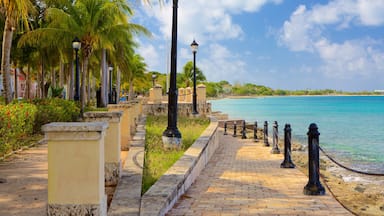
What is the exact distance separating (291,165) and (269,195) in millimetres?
3912

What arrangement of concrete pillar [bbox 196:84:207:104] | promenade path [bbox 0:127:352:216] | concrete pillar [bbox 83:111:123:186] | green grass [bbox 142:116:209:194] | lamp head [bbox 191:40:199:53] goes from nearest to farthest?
promenade path [bbox 0:127:352:216], concrete pillar [bbox 83:111:123:186], green grass [bbox 142:116:209:194], lamp head [bbox 191:40:199:53], concrete pillar [bbox 196:84:207:104]

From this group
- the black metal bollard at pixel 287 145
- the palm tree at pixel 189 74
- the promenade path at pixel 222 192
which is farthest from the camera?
the palm tree at pixel 189 74

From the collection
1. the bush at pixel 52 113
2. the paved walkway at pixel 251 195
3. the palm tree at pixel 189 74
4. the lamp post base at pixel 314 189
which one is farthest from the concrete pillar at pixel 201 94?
the palm tree at pixel 189 74

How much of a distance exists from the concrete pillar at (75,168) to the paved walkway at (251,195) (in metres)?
1.78

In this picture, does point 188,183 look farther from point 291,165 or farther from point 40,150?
point 40,150

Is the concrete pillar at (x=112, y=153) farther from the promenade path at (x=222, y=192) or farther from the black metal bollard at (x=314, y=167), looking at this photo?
the black metal bollard at (x=314, y=167)

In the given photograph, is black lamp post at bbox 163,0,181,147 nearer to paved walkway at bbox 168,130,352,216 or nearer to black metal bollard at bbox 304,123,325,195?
paved walkway at bbox 168,130,352,216

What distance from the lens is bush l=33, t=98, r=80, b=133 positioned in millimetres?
14227

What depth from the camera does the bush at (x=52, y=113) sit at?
1423cm

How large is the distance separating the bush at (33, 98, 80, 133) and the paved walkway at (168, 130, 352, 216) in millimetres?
6707

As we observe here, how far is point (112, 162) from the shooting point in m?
6.45

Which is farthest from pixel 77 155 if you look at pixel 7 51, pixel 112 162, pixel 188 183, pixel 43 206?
pixel 7 51

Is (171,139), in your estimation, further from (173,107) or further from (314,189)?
(314,189)

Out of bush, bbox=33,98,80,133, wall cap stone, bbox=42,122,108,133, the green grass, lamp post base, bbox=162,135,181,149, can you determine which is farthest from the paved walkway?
bush, bbox=33,98,80,133
